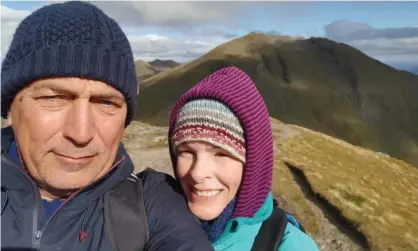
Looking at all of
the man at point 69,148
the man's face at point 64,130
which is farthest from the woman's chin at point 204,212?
the man's face at point 64,130

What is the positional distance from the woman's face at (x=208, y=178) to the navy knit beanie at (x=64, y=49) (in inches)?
53.5

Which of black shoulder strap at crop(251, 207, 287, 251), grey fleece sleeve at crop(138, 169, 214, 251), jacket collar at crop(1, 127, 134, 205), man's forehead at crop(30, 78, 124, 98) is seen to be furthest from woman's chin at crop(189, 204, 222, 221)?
man's forehead at crop(30, 78, 124, 98)

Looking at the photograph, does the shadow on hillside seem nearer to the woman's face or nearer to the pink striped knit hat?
the pink striped knit hat

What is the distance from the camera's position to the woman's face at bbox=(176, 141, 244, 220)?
516cm

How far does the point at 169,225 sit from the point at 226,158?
155 cm


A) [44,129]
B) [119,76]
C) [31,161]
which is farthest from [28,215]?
[119,76]

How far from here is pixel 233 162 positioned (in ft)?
17.4

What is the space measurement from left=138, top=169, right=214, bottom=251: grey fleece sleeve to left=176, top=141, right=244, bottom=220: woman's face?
2.71 feet

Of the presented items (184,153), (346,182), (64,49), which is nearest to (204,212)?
(184,153)

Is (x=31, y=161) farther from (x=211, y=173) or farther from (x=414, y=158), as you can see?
(x=414, y=158)

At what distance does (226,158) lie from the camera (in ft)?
17.4

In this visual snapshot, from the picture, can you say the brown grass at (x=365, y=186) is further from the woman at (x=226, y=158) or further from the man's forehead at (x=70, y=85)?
the man's forehead at (x=70, y=85)

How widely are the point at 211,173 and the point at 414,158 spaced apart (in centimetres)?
20771

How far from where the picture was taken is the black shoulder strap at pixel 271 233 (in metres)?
4.62
